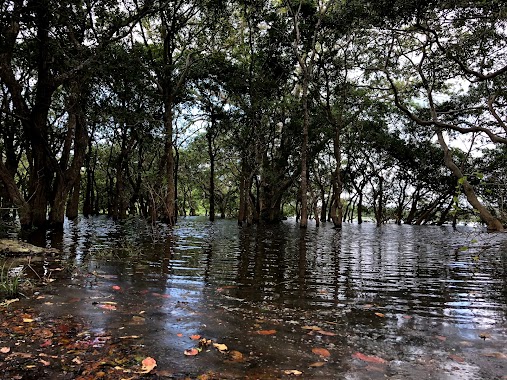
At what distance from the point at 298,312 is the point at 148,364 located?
2444 mm

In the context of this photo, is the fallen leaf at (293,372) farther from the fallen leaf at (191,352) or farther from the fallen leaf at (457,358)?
the fallen leaf at (457,358)

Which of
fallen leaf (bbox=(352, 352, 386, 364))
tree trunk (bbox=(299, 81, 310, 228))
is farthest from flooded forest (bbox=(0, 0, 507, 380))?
tree trunk (bbox=(299, 81, 310, 228))

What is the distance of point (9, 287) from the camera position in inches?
207

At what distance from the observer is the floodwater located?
342cm

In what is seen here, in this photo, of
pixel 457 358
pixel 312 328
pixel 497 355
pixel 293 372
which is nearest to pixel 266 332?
pixel 312 328

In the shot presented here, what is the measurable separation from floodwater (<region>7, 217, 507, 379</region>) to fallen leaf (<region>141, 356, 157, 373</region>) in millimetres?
68

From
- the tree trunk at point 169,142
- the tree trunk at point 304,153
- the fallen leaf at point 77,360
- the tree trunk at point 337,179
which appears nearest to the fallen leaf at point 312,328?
the fallen leaf at point 77,360

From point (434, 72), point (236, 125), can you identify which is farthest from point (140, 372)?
point (236, 125)

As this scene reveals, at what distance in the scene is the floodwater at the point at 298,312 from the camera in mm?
3422

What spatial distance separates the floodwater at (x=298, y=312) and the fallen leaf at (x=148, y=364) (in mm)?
68

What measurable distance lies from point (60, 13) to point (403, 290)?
14.0m

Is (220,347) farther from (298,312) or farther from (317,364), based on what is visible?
(298,312)

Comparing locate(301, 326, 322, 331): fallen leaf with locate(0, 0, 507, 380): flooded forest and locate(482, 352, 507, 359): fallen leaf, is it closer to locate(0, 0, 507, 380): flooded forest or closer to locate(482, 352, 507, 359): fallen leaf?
locate(0, 0, 507, 380): flooded forest

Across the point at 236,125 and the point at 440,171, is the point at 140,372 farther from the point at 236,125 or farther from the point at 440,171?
the point at 440,171
